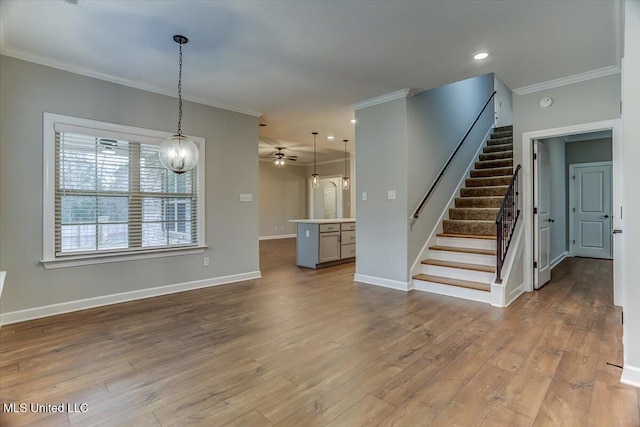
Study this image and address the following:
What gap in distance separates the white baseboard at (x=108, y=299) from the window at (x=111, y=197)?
1.48ft

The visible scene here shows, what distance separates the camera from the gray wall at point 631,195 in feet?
6.68

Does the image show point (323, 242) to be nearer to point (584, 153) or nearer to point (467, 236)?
point (467, 236)

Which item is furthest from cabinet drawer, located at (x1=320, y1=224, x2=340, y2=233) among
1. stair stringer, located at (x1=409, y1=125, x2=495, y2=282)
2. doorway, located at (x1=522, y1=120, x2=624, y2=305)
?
doorway, located at (x1=522, y1=120, x2=624, y2=305)

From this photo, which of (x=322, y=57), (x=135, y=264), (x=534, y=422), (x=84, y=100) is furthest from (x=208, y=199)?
(x=534, y=422)

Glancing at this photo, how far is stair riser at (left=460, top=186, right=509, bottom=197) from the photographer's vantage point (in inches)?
206

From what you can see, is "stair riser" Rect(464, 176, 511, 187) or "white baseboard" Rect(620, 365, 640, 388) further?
"stair riser" Rect(464, 176, 511, 187)

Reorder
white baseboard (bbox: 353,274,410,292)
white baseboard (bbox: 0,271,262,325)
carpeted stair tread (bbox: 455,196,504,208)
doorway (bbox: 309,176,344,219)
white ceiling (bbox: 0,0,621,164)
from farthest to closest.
Result: doorway (bbox: 309,176,344,219)
carpeted stair tread (bbox: 455,196,504,208)
white baseboard (bbox: 353,274,410,292)
white baseboard (bbox: 0,271,262,325)
white ceiling (bbox: 0,0,621,164)

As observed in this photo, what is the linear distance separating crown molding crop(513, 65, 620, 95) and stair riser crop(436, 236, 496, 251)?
6.58 ft

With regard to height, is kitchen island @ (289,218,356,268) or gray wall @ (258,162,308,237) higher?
gray wall @ (258,162,308,237)

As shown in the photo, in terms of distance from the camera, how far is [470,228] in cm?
489

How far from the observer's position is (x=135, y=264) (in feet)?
13.2

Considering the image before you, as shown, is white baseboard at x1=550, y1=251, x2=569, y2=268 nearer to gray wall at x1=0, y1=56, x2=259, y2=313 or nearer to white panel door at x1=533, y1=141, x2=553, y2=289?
white panel door at x1=533, y1=141, x2=553, y2=289

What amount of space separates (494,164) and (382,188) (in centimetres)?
273

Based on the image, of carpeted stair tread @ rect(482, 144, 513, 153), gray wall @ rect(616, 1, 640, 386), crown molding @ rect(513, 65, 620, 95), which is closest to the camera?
gray wall @ rect(616, 1, 640, 386)
